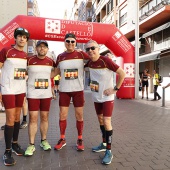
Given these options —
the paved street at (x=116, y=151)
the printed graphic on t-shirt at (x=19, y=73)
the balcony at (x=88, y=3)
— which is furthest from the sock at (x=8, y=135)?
the balcony at (x=88, y=3)

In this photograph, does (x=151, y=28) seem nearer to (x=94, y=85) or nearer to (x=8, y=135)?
(x=94, y=85)

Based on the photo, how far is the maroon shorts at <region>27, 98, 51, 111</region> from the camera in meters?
4.16

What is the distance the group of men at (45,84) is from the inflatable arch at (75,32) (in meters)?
7.15

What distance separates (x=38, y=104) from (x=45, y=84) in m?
0.36

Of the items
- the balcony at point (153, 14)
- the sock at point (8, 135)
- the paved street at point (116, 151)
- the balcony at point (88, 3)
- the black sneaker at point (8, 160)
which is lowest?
the paved street at point (116, 151)

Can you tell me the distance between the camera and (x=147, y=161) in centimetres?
380

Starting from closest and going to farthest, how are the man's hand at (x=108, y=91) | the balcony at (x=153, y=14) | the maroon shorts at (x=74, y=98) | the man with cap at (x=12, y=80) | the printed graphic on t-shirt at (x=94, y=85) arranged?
the man with cap at (x=12, y=80)
the man's hand at (x=108, y=91)
the printed graphic on t-shirt at (x=94, y=85)
the maroon shorts at (x=74, y=98)
the balcony at (x=153, y=14)

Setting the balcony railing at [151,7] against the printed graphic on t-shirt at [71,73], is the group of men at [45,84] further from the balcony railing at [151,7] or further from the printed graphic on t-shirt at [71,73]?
the balcony railing at [151,7]

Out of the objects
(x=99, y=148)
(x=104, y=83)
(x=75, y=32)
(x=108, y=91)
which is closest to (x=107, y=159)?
(x=99, y=148)

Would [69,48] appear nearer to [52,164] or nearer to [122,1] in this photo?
[52,164]

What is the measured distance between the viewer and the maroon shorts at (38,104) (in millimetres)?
4156

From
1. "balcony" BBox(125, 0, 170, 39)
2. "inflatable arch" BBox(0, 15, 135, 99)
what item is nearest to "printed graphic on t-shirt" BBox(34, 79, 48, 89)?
"inflatable arch" BBox(0, 15, 135, 99)

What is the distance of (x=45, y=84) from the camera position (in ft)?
13.8

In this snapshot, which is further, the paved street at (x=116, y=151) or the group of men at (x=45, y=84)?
the group of men at (x=45, y=84)
